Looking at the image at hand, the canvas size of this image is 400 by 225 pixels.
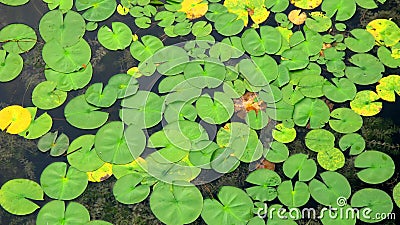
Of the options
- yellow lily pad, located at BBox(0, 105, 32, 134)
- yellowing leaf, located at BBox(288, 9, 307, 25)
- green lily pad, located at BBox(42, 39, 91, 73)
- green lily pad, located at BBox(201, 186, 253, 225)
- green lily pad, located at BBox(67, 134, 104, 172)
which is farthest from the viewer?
yellowing leaf, located at BBox(288, 9, 307, 25)

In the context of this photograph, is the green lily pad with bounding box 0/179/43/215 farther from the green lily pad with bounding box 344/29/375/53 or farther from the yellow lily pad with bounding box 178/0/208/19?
the green lily pad with bounding box 344/29/375/53

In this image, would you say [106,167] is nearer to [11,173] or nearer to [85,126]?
[85,126]

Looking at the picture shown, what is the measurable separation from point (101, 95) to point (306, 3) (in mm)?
1104

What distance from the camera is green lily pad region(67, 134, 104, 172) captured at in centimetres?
207

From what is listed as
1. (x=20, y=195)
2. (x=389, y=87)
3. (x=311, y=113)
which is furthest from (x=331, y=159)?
(x=20, y=195)

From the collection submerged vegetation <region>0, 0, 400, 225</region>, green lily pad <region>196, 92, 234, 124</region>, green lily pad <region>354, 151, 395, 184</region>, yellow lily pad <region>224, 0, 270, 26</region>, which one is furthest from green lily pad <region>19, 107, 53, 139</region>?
green lily pad <region>354, 151, 395, 184</region>

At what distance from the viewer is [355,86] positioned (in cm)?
226

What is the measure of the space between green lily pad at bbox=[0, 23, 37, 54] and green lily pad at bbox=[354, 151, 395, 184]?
1.60 m

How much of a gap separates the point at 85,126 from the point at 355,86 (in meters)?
1.22

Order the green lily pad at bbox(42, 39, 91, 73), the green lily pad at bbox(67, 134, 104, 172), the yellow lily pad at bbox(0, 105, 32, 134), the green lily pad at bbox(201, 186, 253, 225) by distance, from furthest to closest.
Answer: the green lily pad at bbox(42, 39, 91, 73) < the yellow lily pad at bbox(0, 105, 32, 134) < the green lily pad at bbox(67, 134, 104, 172) < the green lily pad at bbox(201, 186, 253, 225)

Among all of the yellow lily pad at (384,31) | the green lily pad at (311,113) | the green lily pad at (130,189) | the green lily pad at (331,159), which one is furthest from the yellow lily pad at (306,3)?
the green lily pad at (130,189)

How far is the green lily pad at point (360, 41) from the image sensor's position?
7.72ft

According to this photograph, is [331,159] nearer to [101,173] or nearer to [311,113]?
[311,113]

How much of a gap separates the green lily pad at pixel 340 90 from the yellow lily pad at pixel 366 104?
0.03 meters
